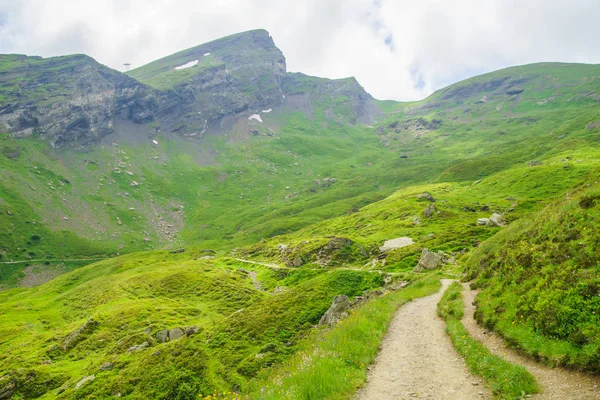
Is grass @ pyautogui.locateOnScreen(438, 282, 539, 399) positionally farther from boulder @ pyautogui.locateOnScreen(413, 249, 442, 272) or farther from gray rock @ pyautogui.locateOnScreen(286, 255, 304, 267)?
gray rock @ pyautogui.locateOnScreen(286, 255, 304, 267)

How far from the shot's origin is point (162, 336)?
4356cm

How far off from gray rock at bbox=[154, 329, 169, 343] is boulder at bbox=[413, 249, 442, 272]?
136 ft

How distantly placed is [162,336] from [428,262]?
1767 inches

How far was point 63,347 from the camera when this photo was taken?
48.2m

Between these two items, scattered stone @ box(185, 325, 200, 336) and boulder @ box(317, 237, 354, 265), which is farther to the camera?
boulder @ box(317, 237, 354, 265)

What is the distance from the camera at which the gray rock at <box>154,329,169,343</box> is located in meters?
43.1

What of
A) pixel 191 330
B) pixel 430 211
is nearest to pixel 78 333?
pixel 191 330

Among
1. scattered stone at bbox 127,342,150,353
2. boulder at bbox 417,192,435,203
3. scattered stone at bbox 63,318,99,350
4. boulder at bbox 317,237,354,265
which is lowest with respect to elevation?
scattered stone at bbox 63,318,99,350

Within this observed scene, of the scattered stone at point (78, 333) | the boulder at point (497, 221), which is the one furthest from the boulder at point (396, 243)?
the scattered stone at point (78, 333)

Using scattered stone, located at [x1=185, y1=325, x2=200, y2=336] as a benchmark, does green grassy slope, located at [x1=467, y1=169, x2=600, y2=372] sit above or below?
above

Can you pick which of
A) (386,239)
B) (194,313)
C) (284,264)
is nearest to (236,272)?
(284,264)

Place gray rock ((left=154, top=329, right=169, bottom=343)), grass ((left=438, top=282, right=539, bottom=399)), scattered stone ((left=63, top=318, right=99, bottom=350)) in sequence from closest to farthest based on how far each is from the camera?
grass ((left=438, top=282, right=539, bottom=399)) → gray rock ((left=154, top=329, right=169, bottom=343)) → scattered stone ((left=63, top=318, right=99, bottom=350))

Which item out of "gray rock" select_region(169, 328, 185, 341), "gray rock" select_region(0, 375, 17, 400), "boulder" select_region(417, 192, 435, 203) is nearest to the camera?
"gray rock" select_region(0, 375, 17, 400)

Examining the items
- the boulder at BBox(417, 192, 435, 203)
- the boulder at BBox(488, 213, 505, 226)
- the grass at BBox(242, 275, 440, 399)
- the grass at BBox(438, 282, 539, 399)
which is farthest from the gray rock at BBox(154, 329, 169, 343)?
the boulder at BBox(417, 192, 435, 203)
